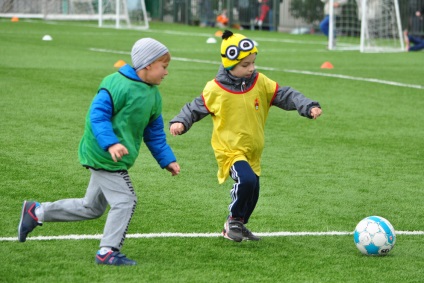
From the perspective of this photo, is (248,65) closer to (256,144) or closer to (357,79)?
(256,144)

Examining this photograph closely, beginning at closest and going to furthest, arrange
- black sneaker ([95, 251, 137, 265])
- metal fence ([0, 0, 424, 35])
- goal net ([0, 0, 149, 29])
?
1. black sneaker ([95, 251, 137, 265])
2. metal fence ([0, 0, 424, 35])
3. goal net ([0, 0, 149, 29])

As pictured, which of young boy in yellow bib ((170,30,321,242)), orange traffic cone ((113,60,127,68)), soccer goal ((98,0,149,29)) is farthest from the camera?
soccer goal ((98,0,149,29))

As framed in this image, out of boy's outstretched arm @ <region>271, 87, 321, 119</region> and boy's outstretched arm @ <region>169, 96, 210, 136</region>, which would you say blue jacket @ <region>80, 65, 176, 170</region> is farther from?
boy's outstretched arm @ <region>271, 87, 321, 119</region>

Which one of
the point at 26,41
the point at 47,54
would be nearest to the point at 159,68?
the point at 47,54

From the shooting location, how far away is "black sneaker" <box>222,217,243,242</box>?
6.93 m

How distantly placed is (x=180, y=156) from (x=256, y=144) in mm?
3567

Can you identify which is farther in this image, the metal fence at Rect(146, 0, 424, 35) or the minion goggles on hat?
the metal fence at Rect(146, 0, 424, 35)

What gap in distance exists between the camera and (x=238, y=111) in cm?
704

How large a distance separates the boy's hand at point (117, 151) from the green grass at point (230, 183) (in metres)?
0.70

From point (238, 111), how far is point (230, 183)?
7.21 feet

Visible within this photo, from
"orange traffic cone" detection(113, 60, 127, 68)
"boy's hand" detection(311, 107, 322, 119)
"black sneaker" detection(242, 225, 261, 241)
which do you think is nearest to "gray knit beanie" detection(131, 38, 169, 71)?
"boy's hand" detection(311, 107, 322, 119)

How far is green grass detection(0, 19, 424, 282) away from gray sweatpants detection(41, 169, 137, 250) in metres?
0.23

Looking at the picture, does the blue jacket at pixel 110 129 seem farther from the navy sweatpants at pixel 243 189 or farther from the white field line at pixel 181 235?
the white field line at pixel 181 235

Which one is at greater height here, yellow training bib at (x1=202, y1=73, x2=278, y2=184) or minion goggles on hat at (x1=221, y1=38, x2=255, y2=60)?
minion goggles on hat at (x1=221, y1=38, x2=255, y2=60)
